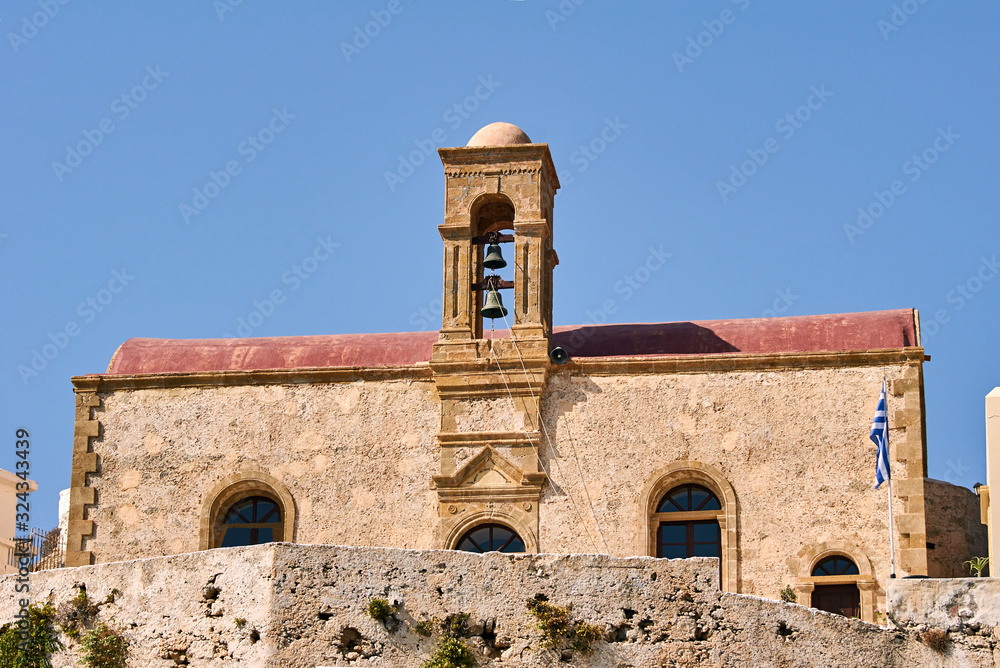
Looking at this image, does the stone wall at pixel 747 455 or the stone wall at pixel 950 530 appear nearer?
the stone wall at pixel 747 455

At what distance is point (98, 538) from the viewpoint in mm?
27625

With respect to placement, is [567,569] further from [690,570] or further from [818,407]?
[818,407]

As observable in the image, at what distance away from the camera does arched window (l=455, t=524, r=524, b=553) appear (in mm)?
26484

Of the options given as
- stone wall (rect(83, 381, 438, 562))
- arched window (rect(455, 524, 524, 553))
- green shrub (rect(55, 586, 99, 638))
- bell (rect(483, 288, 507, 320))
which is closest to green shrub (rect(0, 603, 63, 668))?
green shrub (rect(55, 586, 99, 638))

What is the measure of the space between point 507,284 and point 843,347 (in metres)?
5.54

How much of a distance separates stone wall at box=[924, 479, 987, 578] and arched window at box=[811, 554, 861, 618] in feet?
4.31

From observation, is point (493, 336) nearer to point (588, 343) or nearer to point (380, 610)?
point (588, 343)

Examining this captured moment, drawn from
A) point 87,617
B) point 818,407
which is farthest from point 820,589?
point 87,617

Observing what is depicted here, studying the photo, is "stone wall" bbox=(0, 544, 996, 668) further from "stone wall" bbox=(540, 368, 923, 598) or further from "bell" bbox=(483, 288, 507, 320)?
"bell" bbox=(483, 288, 507, 320)

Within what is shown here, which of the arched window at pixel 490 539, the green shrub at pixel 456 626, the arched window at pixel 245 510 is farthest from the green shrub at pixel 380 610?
the arched window at pixel 245 510

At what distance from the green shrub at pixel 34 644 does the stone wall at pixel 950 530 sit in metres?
12.9

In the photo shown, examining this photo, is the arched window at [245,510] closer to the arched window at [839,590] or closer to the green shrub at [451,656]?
the green shrub at [451,656]

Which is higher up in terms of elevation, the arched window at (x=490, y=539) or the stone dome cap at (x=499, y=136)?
the stone dome cap at (x=499, y=136)

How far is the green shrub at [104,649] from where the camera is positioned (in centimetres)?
2038
